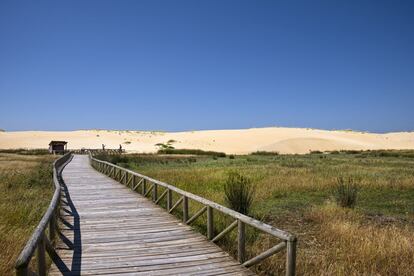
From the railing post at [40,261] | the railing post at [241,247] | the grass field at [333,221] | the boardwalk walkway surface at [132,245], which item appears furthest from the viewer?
the grass field at [333,221]

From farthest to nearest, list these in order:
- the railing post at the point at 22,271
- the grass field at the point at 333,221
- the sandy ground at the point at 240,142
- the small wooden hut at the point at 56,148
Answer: the sandy ground at the point at 240,142 → the small wooden hut at the point at 56,148 → the grass field at the point at 333,221 → the railing post at the point at 22,271

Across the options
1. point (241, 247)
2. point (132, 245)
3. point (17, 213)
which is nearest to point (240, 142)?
point (17, 213)

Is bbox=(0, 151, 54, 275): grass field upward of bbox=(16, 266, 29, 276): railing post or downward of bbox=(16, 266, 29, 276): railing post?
downward

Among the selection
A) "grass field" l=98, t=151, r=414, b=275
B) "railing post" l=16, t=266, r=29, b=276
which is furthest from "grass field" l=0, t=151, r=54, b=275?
"grass field" l=98, t=151, r=414, b=275

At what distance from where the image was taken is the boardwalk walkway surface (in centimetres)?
666

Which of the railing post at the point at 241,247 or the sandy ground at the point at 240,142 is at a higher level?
the sandy ground at the point at 240,142

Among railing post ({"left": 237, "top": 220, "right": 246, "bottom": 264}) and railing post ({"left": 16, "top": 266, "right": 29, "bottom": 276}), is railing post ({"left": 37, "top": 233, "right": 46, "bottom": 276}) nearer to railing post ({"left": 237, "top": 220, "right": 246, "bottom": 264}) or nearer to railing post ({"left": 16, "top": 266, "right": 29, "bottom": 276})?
railing post ({"left": 16, "top": 266, "right": 29, "bottom": 276})

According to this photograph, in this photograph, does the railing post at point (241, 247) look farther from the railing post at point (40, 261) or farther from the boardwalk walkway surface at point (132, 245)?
the railing post at point (40, 261)

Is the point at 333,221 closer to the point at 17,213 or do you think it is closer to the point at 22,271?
the point at 22,271

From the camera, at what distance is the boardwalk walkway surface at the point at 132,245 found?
6664mm

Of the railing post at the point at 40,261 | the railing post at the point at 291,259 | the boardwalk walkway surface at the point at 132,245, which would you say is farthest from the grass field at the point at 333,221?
the railing post at the point at 40,261

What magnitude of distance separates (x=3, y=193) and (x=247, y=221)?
11749mm

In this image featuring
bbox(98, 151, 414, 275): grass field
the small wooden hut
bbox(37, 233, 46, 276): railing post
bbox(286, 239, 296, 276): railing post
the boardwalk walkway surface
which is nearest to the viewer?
bbox(286, 239, 296, 276): railing post

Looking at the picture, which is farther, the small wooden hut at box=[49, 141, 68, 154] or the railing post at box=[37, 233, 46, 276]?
the small wooden hut at box=[49, 141, 68, 154]
